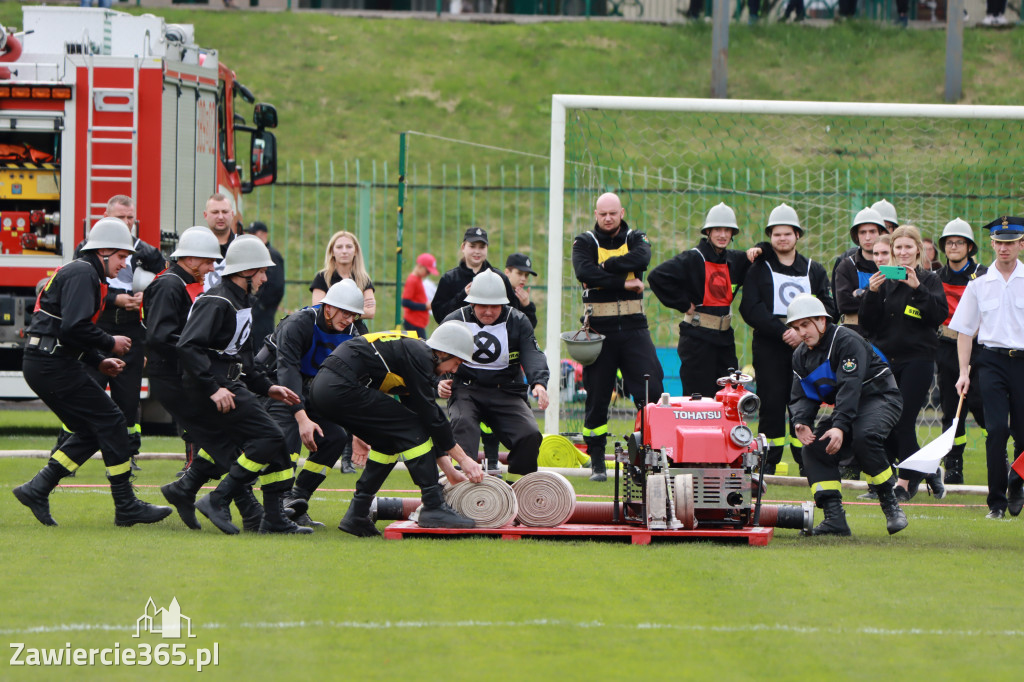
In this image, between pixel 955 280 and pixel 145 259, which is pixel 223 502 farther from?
pixel 955 280

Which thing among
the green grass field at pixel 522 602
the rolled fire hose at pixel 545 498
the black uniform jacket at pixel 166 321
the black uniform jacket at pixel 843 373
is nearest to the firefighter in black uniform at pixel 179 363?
the black uniform jacket at pixel 166 321

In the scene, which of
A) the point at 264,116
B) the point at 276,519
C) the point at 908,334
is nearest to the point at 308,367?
the point at 276,519

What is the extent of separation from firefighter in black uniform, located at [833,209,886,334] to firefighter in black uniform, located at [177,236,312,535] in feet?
16.2

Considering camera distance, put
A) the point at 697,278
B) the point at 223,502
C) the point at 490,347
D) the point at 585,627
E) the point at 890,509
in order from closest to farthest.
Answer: the point at 585,627
the point at 223,502
the point at 890,509
the point at 490,347
the point at 697,278

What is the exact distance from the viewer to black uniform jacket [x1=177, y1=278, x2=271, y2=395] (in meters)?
8.48

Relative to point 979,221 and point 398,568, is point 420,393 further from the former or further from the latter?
point 979,221

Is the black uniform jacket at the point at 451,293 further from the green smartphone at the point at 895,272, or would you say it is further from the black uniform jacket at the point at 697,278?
the green smartphone at the point at 895,272

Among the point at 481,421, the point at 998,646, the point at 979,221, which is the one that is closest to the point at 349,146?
the point at 979,221

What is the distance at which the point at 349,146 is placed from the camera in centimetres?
2827

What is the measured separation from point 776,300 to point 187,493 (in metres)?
5.15

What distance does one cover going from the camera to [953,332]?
12148 millimetres

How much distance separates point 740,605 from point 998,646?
1.25 metres

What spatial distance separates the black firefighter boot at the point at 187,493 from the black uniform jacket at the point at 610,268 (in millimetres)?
4242

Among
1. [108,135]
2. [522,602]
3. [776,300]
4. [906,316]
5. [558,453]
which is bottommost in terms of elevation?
[522,602]
